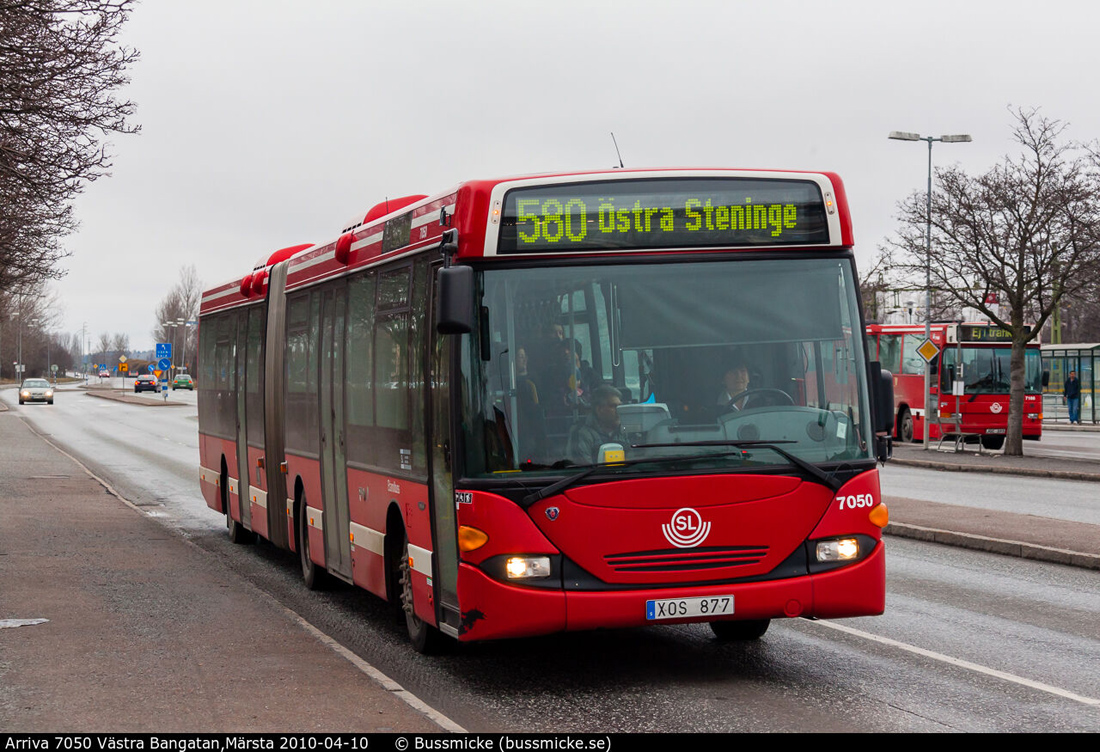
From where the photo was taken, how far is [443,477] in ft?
26.0

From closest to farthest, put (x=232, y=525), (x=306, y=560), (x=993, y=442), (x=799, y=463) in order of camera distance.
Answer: (x=799, y=463) < (x=306, y=560) < (x=232, y=525) < (x=993, y=442)

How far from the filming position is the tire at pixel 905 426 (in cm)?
3966

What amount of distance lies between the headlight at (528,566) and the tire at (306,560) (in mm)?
4831

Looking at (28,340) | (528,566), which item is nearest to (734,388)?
(528,566)

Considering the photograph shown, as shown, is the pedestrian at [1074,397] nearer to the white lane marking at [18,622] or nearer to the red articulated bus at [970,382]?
the red articulated bus at [970,382]

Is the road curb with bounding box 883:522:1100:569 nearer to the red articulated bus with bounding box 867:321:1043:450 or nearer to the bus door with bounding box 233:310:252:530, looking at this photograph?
the bus door with bounding box 233:310:252:530

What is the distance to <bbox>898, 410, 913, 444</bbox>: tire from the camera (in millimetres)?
39656

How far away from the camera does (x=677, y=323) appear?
7.81 meters

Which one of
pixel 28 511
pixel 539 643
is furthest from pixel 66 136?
pixel 539 643

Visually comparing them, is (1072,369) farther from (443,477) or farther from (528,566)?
(528,566)

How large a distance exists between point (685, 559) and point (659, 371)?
1.01 m

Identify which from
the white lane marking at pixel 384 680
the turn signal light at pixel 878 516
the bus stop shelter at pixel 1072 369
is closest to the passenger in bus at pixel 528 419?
the white lane marking at pixel 384 680

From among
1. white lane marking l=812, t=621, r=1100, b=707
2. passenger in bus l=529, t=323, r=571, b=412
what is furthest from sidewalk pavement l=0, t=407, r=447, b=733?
white lane marking l=812, t=621, r=1100, b=707

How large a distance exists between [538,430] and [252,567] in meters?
7.22
